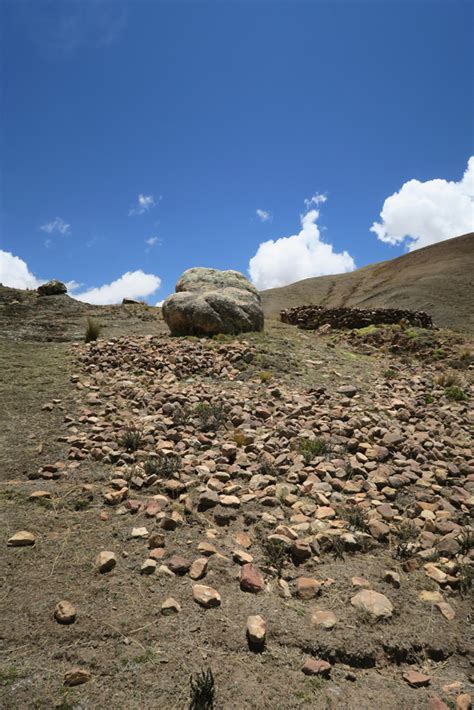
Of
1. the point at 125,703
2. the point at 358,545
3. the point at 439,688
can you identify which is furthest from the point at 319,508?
the point at 125,703

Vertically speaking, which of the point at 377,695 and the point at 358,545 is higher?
the point at 358,545

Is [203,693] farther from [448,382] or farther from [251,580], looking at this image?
[448,382]

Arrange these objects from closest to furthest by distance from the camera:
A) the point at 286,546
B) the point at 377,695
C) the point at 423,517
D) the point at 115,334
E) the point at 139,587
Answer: the point at 377,695
the point at 139,587
the point at 286,546
the point at 423,517
the point at 115,334

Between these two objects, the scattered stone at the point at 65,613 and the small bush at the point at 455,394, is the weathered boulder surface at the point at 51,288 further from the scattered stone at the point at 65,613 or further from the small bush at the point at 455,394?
the scattered stone at the point at 65,613

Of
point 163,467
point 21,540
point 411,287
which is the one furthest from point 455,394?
point 411,287

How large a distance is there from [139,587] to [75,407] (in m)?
3.79

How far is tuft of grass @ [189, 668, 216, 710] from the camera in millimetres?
1866

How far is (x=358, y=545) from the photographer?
3127 mm

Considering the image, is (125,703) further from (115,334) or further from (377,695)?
(115,334)

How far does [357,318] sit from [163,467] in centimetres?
1234

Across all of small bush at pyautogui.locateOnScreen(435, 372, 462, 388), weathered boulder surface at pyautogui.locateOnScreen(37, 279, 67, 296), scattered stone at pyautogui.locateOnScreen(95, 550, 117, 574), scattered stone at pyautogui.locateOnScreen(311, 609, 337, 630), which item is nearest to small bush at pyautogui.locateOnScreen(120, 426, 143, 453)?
scattered stone at pyautogui.locateOnScreen(95, 550, 117, 574)

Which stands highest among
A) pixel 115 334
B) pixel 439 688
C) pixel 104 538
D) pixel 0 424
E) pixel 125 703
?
pixel 115 334

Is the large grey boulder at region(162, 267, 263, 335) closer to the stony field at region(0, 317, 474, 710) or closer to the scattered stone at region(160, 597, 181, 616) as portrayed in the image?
the stony field at region(0, 317, 474, 710)

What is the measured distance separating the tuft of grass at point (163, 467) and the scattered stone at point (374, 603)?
202cm
